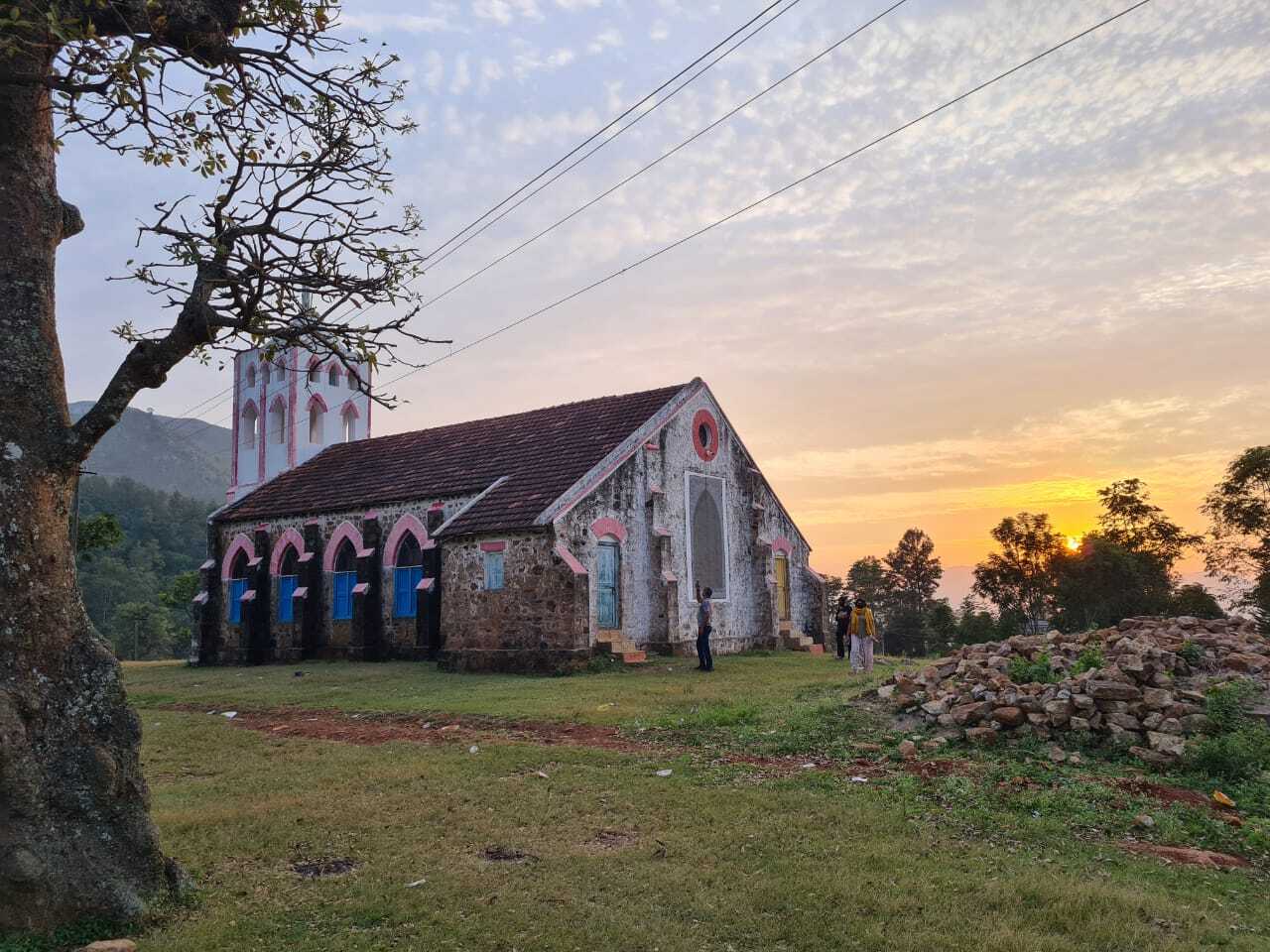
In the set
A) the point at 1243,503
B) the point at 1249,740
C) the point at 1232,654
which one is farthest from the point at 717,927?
→ the point at 1243,503

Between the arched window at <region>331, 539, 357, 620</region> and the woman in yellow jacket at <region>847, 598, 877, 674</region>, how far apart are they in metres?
15.7

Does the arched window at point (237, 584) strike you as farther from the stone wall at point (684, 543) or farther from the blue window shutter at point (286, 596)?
the stone wall at point (684, 543)

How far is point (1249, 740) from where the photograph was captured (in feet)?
29.8

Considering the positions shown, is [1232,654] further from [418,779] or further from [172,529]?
[172,529]

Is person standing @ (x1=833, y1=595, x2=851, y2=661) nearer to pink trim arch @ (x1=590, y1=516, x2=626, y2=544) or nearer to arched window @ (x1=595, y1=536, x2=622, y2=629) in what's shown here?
arched window @ (x1=595, y1=536, x2=622, y2=629)

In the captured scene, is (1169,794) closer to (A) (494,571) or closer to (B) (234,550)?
(A) (494,571)

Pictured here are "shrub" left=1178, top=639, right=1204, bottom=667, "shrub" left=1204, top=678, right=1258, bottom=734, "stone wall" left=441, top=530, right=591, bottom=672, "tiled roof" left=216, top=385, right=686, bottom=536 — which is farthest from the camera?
"tiled roof" left=216, top=385, right=686, bottom=536

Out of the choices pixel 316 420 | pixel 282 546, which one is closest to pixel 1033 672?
pixel 282 546

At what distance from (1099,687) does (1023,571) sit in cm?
3346

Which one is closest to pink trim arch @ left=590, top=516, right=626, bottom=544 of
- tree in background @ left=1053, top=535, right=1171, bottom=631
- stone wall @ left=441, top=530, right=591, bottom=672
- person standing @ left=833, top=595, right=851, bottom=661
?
stone wall @ left=441, top=530, right=591, bottom=672

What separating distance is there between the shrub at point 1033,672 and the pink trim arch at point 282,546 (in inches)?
926

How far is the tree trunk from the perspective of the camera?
18.0 ft

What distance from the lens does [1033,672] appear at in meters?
12.1

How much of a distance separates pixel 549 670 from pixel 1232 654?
12875mm
